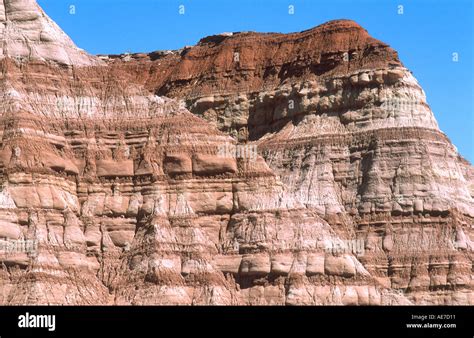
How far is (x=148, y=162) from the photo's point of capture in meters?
122

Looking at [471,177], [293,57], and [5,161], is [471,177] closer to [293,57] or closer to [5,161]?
[293,57]

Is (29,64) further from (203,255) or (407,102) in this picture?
(407,102)

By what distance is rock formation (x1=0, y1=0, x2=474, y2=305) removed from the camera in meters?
116

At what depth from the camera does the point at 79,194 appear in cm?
12206

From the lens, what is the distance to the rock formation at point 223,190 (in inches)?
4577

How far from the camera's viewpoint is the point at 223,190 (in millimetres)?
121188

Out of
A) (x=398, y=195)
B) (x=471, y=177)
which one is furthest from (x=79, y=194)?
(x=471, y=177)

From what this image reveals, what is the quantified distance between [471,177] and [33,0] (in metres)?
43.5
